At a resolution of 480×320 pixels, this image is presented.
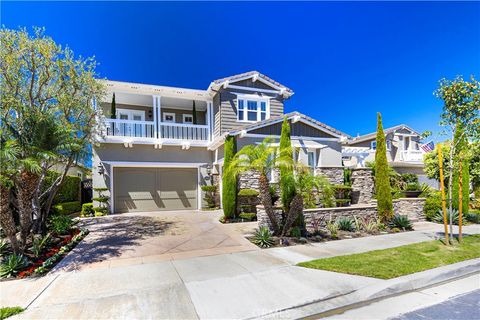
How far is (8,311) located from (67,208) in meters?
10.7

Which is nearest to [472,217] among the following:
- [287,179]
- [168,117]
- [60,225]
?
[287,179]

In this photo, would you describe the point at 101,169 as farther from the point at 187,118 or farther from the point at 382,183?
the point at 382,183

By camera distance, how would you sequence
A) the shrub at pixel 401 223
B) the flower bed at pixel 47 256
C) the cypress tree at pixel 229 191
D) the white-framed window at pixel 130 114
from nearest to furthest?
1. the flower bed at pixel 47 256
2. the shrub at pixel 401 223
3. the cypress tree at pixel 229 191
4. the white-framed window at pixel 130 114

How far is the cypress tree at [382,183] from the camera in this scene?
10.2 metres

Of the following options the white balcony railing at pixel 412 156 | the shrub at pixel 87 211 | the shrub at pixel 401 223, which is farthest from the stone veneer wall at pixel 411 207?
the shrub at pixel 87 211

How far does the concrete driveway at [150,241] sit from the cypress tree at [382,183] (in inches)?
215

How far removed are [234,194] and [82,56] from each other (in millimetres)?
8172

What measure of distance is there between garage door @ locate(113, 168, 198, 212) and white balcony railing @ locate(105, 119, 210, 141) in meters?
2.06

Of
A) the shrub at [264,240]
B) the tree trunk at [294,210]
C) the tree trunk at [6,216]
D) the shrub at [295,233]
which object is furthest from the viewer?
the shrub at [295,233]

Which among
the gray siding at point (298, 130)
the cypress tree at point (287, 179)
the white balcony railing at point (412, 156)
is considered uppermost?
the gray siding at point (298, 130)

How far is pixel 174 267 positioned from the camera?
556 cm

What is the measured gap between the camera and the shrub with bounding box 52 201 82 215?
452 inches

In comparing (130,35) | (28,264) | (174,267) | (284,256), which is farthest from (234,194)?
(130,35)

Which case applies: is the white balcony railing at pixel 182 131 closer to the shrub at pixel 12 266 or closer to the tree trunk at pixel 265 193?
the tree trunk at pixel 265 193
